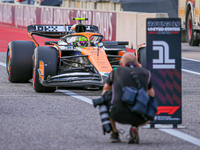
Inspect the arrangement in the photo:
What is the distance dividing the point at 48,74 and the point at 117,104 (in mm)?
4751

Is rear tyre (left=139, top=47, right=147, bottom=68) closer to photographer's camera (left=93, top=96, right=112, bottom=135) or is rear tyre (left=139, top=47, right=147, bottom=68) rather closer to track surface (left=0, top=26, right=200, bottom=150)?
track surface (left=0, top=26, right=200, bottom=150)

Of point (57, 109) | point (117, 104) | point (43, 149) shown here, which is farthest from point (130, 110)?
point (57, 109)

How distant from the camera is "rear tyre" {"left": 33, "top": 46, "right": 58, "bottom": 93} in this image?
11445 millimetres

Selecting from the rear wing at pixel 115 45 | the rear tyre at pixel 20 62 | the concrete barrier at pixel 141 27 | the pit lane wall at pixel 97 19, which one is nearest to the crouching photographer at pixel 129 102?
the rear wing at pixel 115 45

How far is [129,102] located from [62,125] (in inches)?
73.1

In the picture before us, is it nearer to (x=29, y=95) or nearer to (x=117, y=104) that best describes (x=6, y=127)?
(x=117, y=104)

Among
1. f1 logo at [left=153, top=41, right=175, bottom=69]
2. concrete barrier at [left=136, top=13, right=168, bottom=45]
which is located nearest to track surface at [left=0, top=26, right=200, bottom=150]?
f1 logo at [left=153, top=41, right=175, bottom=69]

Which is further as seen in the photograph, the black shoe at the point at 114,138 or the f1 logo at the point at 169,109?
the f1 logo at the point at 169,109

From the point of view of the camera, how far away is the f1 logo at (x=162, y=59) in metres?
7.93

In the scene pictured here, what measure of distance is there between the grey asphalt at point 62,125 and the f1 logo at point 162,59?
92 cm

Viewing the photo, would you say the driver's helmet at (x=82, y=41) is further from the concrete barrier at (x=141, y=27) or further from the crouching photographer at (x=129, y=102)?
the concrete barrier at (x=141, y=27)

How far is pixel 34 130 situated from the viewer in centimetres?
790

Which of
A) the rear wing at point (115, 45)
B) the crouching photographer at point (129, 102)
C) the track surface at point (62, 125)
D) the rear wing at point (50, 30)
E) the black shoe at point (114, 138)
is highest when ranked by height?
the rear wing at point (50, 30)

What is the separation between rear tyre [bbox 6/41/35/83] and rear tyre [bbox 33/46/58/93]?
1.67 metres
